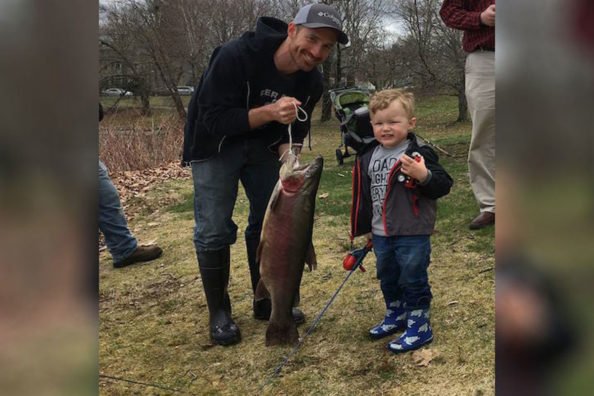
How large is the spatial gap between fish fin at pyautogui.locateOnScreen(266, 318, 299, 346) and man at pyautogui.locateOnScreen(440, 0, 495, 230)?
2.11m

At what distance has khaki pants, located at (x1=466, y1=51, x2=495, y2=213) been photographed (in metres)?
3.86

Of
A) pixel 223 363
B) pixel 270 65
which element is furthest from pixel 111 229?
pixel 270 65

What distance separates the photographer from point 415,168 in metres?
2.42

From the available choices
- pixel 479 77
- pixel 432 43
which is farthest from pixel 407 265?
pixel 432 43

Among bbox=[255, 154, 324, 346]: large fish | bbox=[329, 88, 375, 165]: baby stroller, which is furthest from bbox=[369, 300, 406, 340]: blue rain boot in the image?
bbox=[329, 88, 375, 165]: baby stroller

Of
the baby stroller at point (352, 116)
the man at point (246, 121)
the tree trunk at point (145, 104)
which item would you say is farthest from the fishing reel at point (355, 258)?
the tree trunk at point (145, 104)

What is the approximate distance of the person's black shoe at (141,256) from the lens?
14.9 ft

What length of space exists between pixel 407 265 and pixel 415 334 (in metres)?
0.35

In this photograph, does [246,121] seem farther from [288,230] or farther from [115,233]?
[115,233]

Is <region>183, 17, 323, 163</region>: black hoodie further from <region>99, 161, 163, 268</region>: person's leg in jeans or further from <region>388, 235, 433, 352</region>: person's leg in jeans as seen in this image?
<region>99, 161, 163, 268</region>: person's leg in jeans

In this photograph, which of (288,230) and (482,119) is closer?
(288,230)

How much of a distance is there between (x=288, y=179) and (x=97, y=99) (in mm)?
1787

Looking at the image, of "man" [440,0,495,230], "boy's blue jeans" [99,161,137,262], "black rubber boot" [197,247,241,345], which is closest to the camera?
"black rubber boot" [197,247,241,345]

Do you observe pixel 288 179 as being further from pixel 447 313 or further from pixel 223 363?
pixel 447 313
